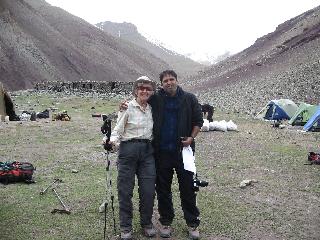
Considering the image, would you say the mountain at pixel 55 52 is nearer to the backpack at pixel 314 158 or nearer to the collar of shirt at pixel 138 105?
the backpack at pixel 314 158

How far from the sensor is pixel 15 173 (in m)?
9.30

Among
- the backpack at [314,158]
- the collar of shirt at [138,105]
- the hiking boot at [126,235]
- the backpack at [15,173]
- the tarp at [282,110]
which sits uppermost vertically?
the collar of shirt at [138,105]

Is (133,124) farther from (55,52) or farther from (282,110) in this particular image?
(55,52)

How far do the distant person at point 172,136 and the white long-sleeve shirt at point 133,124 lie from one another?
0.10 m

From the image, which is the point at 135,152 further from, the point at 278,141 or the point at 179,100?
the point at 278,141

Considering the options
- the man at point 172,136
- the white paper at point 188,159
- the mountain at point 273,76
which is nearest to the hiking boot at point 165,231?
the man at point 172,136

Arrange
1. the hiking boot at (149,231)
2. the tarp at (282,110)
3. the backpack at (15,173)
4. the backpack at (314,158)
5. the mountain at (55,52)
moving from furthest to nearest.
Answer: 1. the mountain at (55,52)
2. the tarp at (282,110)
3. the backpack at (314,158)
4. the backpack at (15,173)
5. the hiking boot at (149,231)

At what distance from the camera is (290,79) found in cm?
4347

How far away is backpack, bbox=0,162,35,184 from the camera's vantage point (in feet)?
30.2

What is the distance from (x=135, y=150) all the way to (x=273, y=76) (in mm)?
44835

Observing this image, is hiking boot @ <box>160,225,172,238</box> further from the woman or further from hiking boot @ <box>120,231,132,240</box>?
hiking boot @ <box>120,231,132,240</box>

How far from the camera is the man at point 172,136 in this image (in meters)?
6.23

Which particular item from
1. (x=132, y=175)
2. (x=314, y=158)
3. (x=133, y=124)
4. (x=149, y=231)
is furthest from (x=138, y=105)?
(x=314, y=158)

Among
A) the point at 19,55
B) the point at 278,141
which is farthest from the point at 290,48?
the point at 278,141
